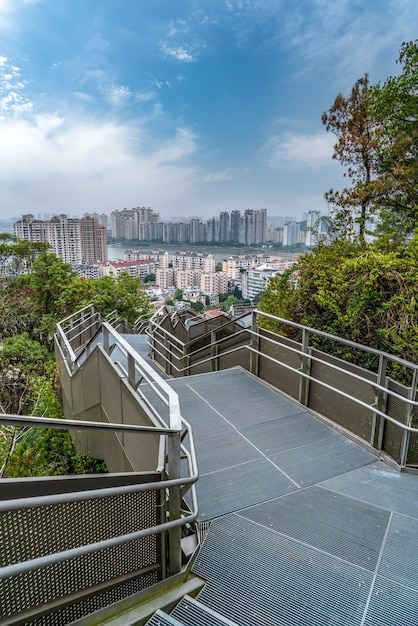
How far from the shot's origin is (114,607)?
1.71 m

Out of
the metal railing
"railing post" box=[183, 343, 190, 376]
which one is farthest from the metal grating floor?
→ "railing post" box=[183, 343, 190, 376]

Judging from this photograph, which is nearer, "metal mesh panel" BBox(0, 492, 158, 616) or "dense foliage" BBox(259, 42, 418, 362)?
"metal mesh panel" BBox(0, 492, 158, 616)

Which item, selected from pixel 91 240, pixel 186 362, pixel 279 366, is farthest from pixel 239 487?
pixel 91 240

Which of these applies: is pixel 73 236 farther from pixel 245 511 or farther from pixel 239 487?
pixel 245 511

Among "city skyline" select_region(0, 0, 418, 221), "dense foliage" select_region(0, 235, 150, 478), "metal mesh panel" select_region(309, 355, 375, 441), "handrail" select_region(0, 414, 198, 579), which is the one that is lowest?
"dense foliage" select_region(0, 235, 150, 478)

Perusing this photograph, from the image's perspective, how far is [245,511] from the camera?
8.91 feet

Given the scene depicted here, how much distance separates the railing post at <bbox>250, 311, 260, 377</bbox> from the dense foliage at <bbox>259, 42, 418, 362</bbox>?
5.06 feet

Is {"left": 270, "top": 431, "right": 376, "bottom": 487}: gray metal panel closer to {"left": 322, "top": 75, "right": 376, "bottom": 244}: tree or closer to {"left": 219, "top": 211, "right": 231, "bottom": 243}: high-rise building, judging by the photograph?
{"left": 322, "top": 75, "right": 376, "bottom": 244}: tree

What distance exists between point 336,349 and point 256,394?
2.14 meters

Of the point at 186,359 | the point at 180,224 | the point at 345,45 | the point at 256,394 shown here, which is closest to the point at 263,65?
the point at 345,45

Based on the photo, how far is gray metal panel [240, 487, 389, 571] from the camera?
2.37 meters

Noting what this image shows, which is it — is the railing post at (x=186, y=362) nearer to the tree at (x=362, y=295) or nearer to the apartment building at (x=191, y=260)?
the tree at (x=362, y=295)

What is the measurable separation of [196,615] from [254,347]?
12.9ft

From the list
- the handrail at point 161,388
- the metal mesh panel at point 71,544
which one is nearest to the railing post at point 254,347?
the handrail at point 161,388
